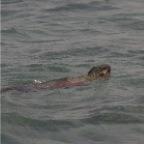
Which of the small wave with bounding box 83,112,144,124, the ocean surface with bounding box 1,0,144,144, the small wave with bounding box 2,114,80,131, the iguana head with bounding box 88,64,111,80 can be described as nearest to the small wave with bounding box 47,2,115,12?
the ocean surface with bounding box 1,0,144,144

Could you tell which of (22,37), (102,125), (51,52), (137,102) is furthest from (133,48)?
(102,125)

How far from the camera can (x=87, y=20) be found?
→ 1680 cm

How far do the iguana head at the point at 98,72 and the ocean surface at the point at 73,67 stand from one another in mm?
133

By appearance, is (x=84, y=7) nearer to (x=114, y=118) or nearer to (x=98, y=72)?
(x=98, y=72)

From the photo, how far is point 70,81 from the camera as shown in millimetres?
10109

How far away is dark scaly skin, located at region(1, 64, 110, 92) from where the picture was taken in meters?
9.78

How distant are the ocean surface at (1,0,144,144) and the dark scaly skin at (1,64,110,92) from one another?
160 mm

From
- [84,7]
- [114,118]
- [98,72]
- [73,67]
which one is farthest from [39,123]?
[84,7]

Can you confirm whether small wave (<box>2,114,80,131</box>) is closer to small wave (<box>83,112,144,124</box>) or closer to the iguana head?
small wave (<box>83,112,144,124</box>)

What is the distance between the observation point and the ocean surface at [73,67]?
796 centimetres

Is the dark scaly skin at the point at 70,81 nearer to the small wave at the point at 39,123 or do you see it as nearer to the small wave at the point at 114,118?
the small wave at the point at 39,123

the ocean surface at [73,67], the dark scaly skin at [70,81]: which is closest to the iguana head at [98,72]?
the dark scaly skin at [70,81]

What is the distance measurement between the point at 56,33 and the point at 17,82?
5.20m

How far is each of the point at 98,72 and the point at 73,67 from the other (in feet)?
4.34
